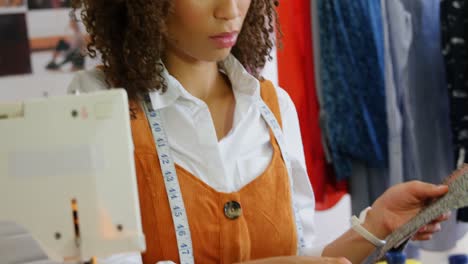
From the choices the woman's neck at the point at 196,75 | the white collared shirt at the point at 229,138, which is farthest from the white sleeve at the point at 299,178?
the woman's neck at the point at 196,75

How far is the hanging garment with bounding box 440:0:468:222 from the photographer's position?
1.68 metres

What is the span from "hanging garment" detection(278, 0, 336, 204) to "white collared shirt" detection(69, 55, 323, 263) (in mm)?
711

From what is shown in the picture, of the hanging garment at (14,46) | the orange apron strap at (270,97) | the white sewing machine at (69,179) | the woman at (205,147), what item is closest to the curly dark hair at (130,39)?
the woman at (205,147)

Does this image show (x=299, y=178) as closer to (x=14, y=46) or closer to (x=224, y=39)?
(x=224, y=39)

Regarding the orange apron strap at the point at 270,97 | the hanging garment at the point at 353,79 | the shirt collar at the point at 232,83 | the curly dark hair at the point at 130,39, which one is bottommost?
the hanging garment at the point at 353,79

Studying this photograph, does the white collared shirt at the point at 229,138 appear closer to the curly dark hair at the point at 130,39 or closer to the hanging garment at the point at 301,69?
the curly dark hair at the point at 130,39

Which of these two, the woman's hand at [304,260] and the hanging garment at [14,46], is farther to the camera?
the hanging garment at [14,46]

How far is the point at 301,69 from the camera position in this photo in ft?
6.08

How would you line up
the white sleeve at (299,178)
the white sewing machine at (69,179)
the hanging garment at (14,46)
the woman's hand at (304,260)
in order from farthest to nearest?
the hanging garment at (14,46) < the white sleeve at (299,178) < the woman's hand at (304,260) < the white sewing machine at (69,179)

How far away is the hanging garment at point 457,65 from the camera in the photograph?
5.53ft

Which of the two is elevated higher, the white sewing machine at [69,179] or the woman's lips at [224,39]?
the woman's lips at [224,39]

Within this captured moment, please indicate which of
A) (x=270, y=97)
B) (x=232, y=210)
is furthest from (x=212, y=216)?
Result: (x=270, y=97)

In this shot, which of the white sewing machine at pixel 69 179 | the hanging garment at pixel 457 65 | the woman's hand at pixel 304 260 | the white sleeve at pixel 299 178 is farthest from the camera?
the hanging garment at pixel 457 65

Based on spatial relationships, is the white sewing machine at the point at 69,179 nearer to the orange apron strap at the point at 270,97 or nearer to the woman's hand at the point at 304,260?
the woman's hand at the point at 304,260
